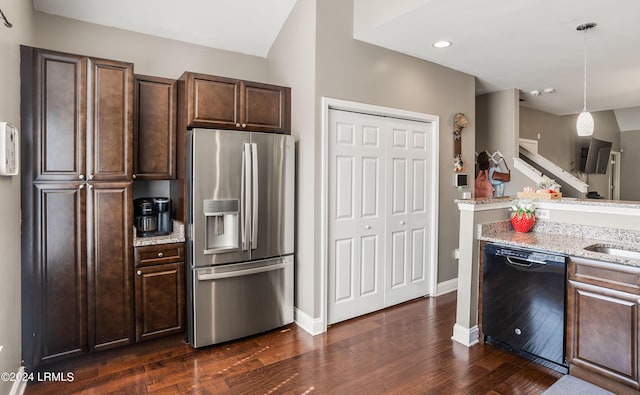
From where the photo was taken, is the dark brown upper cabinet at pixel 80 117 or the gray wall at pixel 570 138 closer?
the dark brown upper cabinet at pixel 80 117

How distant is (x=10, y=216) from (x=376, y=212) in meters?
2.88

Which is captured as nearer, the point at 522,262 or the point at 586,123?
the point at 522,262

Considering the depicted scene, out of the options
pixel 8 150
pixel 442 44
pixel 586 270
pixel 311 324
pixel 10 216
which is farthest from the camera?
pixel 442 44

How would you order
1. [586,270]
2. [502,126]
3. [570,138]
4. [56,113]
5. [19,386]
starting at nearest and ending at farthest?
1. [19,386]
2. [586,270]
3. [56,113]
4. [502,126]
5. [570,138]

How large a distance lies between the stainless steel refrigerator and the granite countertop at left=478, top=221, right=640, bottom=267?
1766 mm

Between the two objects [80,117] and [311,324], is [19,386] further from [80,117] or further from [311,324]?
[311,324]

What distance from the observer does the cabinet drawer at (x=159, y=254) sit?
9.23 feet

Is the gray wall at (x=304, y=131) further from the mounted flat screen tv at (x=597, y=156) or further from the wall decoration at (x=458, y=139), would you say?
the mounted flat screen tv at (x=597, y=156)

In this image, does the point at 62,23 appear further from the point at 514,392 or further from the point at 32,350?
the point at 514,392

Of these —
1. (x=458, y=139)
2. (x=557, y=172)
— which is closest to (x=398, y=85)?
(x=458, y=139)

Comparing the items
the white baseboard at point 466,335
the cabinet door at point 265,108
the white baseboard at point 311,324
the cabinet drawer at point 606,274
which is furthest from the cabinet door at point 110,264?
the cabinet drawer at point 606,274

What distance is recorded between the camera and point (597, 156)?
775cm

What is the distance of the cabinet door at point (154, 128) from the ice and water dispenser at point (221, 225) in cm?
54

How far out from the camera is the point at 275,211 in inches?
126
